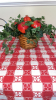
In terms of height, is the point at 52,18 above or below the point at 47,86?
above

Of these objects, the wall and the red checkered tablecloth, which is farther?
the wall

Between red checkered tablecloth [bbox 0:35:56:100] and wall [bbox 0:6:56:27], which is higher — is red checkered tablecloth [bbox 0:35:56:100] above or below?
below

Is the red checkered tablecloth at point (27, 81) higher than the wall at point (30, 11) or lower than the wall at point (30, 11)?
lower

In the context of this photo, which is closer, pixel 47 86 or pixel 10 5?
pixel 47 86

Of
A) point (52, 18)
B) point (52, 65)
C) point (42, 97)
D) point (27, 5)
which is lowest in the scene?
point (42, 97)

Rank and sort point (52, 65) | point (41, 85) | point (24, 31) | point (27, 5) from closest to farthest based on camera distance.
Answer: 1. point (41, 85)
2. point (52, 65)
3. point (24, 31)
4. point (27, 5)

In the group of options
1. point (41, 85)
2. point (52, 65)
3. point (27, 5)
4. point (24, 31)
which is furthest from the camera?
point (27, 5)

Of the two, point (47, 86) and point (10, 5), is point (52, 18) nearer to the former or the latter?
point (10, 5)

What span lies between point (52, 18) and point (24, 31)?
1302 mm

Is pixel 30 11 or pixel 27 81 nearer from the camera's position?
pixel 27 81

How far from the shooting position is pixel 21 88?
40 cm

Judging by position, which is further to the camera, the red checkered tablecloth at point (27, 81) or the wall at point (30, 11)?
the wall at point (30, 11)

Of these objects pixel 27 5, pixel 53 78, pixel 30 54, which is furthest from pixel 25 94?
pixel 27 5

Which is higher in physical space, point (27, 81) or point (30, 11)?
point (30, 11)
